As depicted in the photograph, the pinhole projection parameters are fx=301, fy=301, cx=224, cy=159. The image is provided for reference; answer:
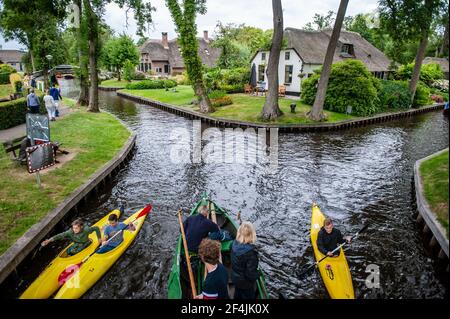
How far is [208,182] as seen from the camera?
14.0 m

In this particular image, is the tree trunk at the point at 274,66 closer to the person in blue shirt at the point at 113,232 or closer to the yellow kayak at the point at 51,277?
the person in blue shirt at the point at 113,232

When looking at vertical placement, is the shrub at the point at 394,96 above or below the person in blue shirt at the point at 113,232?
above

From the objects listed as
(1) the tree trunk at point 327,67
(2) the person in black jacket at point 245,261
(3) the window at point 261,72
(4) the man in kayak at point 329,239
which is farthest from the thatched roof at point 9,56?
(2) the person in black jacket at point 245,261

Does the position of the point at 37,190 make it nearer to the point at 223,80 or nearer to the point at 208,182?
the point at 208,182

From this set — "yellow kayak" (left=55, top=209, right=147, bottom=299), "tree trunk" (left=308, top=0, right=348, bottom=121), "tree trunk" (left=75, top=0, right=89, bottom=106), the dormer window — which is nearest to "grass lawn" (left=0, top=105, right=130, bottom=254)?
"yellow kayak" (left=55, top=209, right=147, bottom=299)

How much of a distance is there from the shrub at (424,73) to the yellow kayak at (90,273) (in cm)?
4296

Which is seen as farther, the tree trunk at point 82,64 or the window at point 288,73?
the window at point 288,73

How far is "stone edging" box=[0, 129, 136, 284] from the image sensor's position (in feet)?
24.1

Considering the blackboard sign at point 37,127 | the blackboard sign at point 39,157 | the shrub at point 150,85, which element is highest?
the shrub at point 150,85

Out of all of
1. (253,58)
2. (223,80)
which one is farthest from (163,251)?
(253,58)

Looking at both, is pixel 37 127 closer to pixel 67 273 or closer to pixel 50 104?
pixel 67 273

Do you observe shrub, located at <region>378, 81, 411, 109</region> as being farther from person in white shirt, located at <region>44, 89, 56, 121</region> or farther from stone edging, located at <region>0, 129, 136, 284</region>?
person in white shirt, located at <region>44, 89, 56, 121</region>

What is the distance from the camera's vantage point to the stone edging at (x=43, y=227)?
289 inches

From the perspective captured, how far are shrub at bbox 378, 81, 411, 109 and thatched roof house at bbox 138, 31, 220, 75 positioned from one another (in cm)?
3926
